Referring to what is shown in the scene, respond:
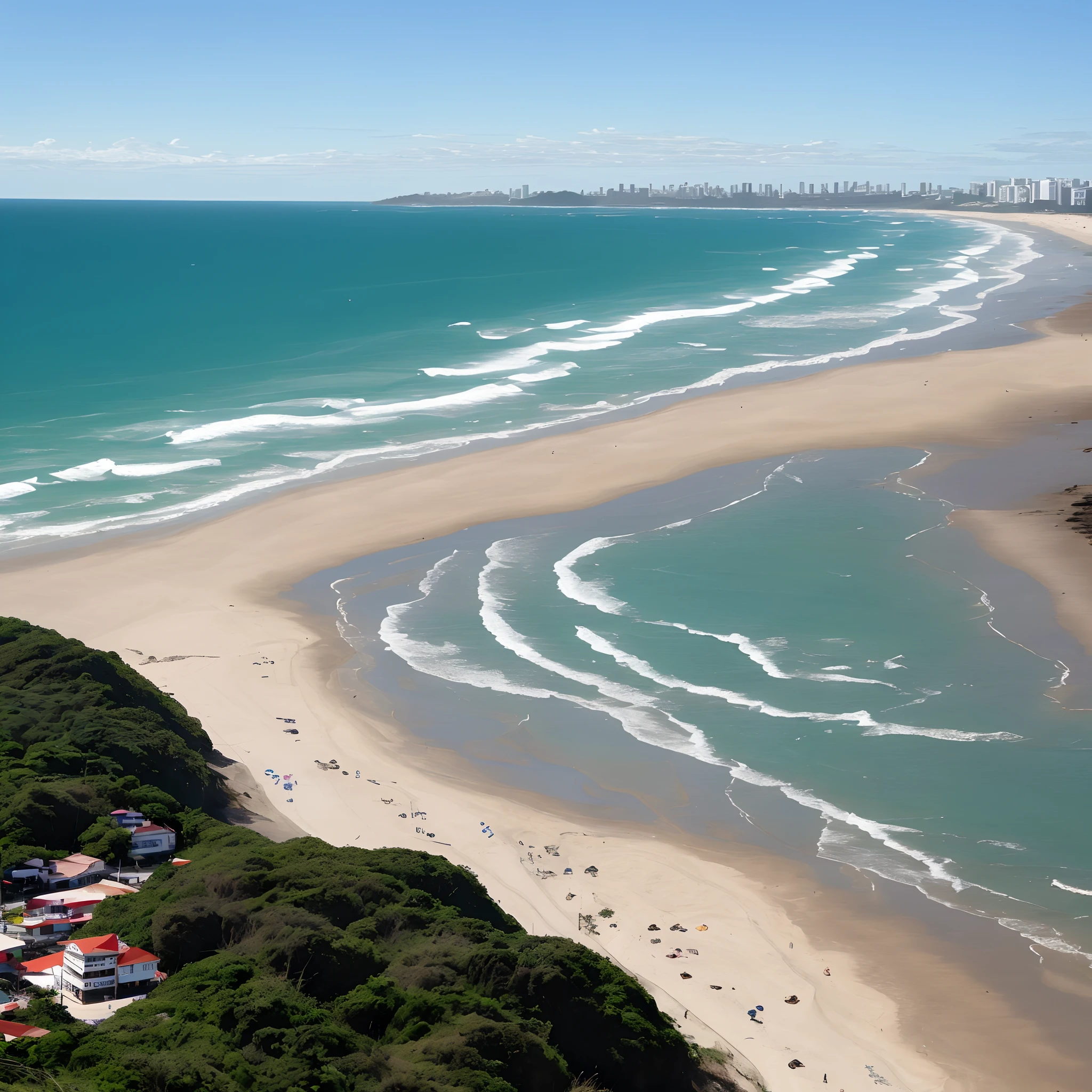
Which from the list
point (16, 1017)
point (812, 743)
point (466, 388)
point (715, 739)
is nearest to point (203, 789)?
point (16, 1017)

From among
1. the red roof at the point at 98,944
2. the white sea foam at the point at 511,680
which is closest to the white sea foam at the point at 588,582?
the white sea foam at the point at 511,680

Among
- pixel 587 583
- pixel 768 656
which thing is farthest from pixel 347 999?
pixel 587 583

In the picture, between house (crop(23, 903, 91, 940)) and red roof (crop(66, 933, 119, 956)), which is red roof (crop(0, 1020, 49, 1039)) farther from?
house (crop(23, 903, 91, 940))

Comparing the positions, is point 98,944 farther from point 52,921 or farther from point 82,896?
point 82,896

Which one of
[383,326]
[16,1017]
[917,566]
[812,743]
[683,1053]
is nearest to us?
[16,1017]

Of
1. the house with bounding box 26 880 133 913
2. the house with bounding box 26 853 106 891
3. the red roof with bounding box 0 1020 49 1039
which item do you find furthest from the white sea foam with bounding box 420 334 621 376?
the red roof with bounding box 0 1020 49 1039

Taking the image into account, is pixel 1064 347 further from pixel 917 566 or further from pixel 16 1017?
pixel 16 1017

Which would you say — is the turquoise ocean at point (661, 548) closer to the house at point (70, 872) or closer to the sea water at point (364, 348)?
the sea water at point (364, 348)
